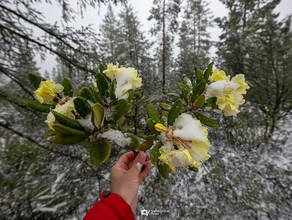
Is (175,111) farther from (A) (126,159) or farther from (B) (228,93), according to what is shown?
(A) (126,159)

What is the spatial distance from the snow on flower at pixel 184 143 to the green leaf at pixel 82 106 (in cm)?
29

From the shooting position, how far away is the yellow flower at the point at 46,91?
101cm

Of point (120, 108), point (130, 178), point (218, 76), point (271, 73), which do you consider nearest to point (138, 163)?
point (130, 178)

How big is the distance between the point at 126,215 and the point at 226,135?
23.1 feet

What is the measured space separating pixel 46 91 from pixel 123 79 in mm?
353

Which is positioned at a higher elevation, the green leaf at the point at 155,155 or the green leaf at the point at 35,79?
the green leaf at the point at 35,79

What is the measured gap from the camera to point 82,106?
93 cm

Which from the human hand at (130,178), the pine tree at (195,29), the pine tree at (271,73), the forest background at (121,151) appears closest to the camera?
the human hand at (130,178)

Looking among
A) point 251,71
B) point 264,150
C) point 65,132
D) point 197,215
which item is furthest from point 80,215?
point 251,71

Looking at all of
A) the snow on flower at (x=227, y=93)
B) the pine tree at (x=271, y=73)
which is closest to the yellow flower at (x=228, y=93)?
the snow on flower at (x=227, y=93)

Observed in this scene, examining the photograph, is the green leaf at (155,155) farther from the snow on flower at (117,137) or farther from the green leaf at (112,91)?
the green leaf at (112,91)

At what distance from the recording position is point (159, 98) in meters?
6.74

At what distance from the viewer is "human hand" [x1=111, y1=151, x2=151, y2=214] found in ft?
3.88

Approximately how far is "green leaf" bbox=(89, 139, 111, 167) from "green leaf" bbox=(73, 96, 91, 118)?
133mm
